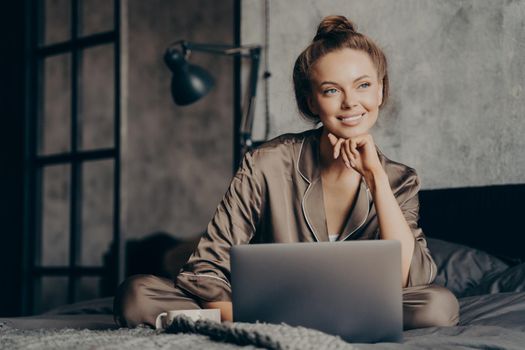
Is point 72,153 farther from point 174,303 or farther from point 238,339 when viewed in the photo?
point 238,339

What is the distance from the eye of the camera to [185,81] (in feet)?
10.6

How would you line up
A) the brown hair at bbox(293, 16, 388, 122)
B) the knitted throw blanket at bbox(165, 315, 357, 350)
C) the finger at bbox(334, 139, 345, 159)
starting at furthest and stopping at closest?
1. the brown hair at bbox(293, 16, 388, 122)
2. the finger at bbox(334, 139, 345, 159)
3. the knitted throw blanket at bbox(165, 315, 357, 350)

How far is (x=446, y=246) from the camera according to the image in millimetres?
2521

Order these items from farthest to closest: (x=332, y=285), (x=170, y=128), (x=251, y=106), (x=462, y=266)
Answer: (x=170, y=128) → (x=251, y=106) → (x=462, y=266) → (x=332, y=285)

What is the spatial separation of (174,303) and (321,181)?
1.83 feet

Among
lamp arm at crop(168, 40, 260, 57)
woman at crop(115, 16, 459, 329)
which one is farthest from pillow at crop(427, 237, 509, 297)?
lamp arm at crop(168, 40, 260, 57)

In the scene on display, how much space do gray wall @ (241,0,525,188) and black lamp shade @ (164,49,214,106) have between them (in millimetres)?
624

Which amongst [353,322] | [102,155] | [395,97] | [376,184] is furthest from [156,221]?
[353,322]

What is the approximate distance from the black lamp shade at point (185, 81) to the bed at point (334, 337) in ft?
3.46

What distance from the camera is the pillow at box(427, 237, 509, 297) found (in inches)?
93.2

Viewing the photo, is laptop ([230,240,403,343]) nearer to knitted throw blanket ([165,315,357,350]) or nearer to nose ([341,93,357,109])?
knitted throw blanket ([165,315,357,350])

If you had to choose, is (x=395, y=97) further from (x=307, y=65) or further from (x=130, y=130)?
(x=130, y=130)

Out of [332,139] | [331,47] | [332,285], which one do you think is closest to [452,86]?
[331,47]

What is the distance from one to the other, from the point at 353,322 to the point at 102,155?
8.54 ft
